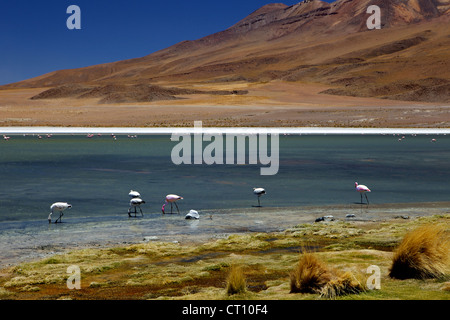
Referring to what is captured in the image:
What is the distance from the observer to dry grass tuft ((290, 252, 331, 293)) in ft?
23.2

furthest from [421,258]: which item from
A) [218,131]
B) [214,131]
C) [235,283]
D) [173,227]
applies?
[214,131]

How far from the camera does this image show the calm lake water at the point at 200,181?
1646 cm

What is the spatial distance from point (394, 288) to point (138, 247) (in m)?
4.68

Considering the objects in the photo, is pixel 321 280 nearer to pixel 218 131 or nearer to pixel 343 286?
pixel 343 286

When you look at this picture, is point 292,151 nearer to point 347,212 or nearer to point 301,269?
point 347,212

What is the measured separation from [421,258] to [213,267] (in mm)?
2879

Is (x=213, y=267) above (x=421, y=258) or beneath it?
beneath

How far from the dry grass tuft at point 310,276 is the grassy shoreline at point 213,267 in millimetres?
112

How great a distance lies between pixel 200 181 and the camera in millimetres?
21391

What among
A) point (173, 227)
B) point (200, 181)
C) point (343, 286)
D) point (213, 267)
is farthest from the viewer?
point (200, 181)

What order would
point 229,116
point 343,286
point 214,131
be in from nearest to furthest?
point 343,286
point 214,131
point 229,116

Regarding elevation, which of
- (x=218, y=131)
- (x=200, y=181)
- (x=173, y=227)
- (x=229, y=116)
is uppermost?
(x=229, y=116)

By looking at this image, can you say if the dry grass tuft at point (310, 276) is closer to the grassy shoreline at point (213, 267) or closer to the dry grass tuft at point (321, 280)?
the dry grass tuft at point (321, 280)
